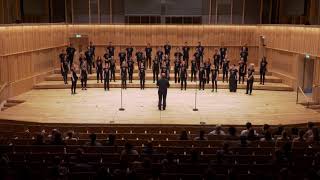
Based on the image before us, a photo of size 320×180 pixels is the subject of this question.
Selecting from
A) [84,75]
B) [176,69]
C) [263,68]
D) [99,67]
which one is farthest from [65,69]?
[263,68]

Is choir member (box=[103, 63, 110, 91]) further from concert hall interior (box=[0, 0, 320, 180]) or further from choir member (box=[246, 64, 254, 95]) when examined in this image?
choir member (box=[246, 64, 254, 95])

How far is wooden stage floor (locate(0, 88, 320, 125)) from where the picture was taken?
1203cm

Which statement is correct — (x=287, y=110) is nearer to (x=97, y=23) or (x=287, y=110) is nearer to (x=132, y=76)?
(x=132, y=76)

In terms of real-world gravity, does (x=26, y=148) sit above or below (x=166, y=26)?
below

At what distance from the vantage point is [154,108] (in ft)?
44.3

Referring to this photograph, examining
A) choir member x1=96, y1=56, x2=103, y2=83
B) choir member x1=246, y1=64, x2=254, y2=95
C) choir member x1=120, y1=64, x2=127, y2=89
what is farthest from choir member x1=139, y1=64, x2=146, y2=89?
choir member x1=246, y1=64, x2=254, y2=95

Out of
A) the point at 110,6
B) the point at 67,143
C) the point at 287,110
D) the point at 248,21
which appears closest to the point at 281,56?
the point at 248,21

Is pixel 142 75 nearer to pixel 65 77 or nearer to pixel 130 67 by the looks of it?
pixel 130 67

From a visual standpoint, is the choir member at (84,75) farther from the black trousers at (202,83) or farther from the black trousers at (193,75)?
the black trousers at (202,83)

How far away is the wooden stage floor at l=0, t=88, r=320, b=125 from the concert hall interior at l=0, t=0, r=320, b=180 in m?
0.04

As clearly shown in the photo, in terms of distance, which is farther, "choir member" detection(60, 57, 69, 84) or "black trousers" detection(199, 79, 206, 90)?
"choir member" detection(60, 57, 69, 84)

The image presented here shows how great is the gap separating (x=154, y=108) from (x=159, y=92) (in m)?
0.62

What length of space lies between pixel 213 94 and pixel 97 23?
822cm

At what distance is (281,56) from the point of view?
60.5 feet
